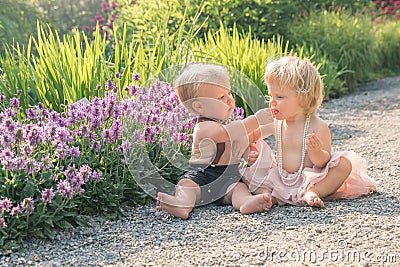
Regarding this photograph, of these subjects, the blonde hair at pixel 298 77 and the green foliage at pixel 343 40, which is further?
the green foliage at pixel 343 40

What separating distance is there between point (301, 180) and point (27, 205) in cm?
155

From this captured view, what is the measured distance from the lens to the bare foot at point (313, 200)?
3.21 meters

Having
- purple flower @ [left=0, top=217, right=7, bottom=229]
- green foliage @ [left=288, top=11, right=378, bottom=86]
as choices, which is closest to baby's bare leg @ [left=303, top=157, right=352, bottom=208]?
purple flower @ [left=0, top=217, right=7, bottom=229]

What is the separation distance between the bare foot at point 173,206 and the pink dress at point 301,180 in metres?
0.48

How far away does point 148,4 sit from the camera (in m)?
7.66

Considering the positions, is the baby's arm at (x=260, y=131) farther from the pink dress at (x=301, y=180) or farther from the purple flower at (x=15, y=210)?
the purple flower at (x=15, y=210)

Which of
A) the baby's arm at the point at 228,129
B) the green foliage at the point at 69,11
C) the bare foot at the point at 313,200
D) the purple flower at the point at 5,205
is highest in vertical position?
the baby's arm at the point at 228,129

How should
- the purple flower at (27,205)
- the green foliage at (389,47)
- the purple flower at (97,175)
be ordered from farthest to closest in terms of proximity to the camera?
the green foliage at (389,47), the purple flower at (97,175), the purple flower at (27,205)

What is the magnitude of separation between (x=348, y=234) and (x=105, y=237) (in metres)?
1.20

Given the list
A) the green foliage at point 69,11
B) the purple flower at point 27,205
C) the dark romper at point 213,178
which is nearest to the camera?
the purple flower at point 27,205

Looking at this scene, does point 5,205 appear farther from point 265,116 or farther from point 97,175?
point 265,116

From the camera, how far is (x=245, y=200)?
10.8 feet

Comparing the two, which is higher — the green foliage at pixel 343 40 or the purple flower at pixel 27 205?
the purple flower at pixel 27 205

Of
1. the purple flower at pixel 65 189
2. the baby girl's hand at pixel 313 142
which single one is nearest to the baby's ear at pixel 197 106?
the baby girl's hand at pixel 313 142
